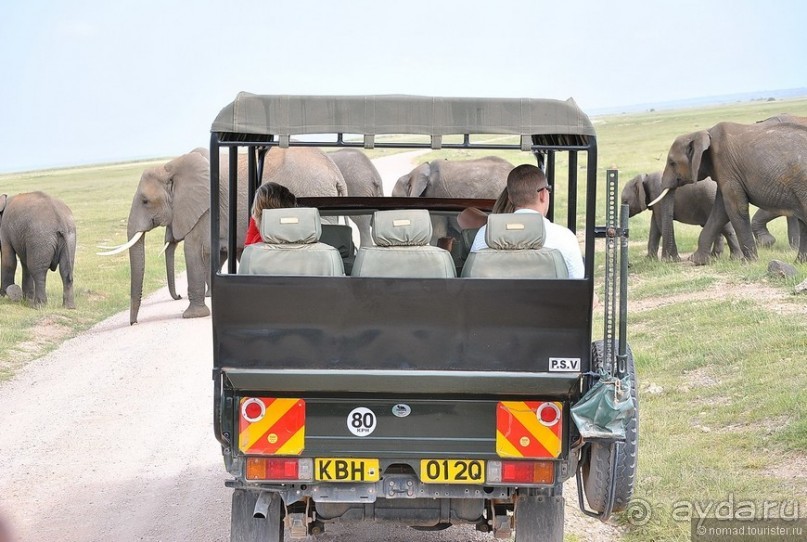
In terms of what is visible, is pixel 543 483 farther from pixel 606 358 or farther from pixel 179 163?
pixel 179 163

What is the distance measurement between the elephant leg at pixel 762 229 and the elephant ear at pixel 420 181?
6.29 metres

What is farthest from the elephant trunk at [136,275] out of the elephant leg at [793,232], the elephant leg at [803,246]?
the elephant leg at [793,232]

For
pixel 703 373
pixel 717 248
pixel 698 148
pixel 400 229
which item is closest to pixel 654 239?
pixel 717 248

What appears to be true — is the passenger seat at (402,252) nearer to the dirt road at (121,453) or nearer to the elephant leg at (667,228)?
the dirt road at (121,453)

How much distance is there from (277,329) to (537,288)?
116 centimetres

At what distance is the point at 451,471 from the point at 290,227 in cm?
136

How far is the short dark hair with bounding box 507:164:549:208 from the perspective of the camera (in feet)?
19.2

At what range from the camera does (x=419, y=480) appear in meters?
5.09

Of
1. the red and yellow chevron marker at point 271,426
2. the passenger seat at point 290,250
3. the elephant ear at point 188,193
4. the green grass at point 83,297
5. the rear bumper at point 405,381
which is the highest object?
the passenger seat at point 290,250

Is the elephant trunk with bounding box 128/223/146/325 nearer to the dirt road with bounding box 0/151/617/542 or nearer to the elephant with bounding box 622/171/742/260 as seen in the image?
the dirt road with bounding box 0/151/617/542

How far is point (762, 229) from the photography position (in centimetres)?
2191

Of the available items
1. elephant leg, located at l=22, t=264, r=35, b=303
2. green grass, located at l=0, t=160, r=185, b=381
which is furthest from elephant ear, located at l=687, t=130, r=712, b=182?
elephant leg, located at l=22, t=264, r=35, b=303

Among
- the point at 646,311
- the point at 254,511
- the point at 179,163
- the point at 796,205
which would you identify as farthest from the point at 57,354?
the point at 796,205

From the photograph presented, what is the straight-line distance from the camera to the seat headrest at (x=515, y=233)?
209 inches
